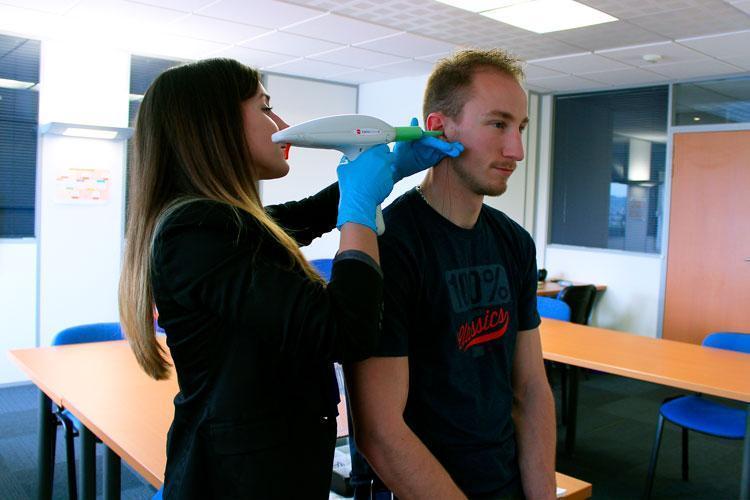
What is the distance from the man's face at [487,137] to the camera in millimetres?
1329

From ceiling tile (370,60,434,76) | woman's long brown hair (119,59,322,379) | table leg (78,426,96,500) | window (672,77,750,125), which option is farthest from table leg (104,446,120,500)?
window (672,77,750,125)

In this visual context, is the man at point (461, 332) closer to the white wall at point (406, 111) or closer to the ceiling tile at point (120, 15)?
the ceiling tile at point (120, 15)

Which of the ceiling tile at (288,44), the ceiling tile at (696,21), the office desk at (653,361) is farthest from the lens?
the ceiling tile at (288,44)

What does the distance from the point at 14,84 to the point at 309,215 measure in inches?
175

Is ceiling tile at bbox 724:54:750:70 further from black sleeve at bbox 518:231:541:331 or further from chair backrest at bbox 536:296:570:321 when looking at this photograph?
black sleeve at bbox 518:231:541:331

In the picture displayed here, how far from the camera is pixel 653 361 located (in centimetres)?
304

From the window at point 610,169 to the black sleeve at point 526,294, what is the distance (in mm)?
5104

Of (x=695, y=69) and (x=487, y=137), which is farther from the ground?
(x=695, y=69)

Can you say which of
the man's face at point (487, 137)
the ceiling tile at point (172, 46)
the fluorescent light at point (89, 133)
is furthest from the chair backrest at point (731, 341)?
the fluorescent light at point (89, 133)

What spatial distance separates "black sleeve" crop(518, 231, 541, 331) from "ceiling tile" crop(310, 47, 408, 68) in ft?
13.1

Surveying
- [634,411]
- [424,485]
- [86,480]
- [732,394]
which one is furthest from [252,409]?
[634,411]

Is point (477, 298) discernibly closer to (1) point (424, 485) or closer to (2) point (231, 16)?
(1) point (424, 485)

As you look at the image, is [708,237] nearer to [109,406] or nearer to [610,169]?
[610,169]

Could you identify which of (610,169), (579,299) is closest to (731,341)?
(579,299)
